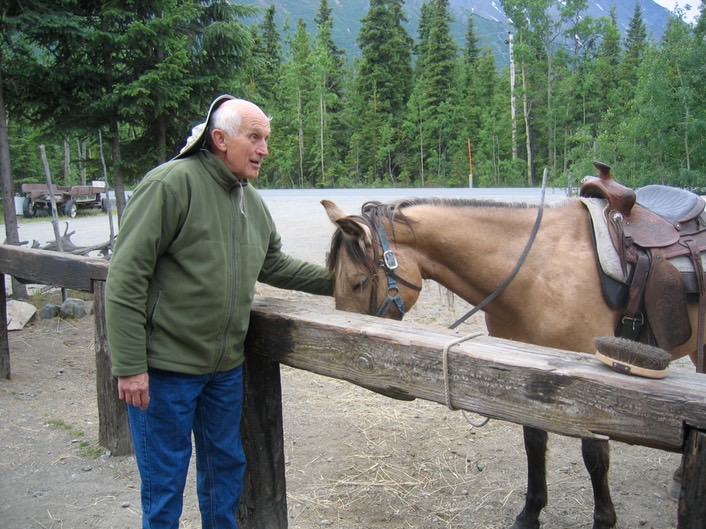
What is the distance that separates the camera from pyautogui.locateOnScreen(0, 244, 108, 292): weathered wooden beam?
389 cm

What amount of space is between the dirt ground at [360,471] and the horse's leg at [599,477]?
213 mm

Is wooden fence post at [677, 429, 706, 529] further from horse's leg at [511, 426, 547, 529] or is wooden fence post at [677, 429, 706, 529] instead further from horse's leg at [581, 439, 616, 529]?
horse's leg at [511, 426, 547, 529]

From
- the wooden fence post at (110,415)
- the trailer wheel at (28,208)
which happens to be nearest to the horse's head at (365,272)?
the wooden fence post at (110,415)

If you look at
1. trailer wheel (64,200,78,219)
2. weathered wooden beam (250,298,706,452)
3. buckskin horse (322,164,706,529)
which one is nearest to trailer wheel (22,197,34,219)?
trailer wheel (64,200,78,219)

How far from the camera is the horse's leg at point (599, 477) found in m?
2.83

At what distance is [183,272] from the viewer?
2.06m

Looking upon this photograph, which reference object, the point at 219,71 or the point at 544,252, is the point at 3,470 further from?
the point at 219,71

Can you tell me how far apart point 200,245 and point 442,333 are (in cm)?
87

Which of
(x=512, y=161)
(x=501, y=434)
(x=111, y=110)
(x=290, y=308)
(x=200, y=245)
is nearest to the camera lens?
(x=200, y=245)

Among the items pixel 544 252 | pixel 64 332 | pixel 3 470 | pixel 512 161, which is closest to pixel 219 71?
pixel 64 332

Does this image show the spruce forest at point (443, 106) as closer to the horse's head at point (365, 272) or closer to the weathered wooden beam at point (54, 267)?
the weathered wooden beam at point (54, 267)

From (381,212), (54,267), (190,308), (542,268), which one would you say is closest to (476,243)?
(542,268)

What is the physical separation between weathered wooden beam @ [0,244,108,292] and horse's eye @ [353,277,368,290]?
6.14 feet

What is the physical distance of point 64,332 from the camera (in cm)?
721
